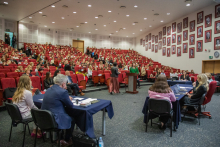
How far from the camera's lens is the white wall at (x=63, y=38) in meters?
14.8

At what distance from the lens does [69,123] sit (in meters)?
2.08

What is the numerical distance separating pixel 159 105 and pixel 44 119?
188 cm

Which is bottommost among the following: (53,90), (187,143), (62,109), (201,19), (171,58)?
(187,143)

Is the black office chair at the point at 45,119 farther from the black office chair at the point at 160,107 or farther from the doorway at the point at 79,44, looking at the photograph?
the doorway at the point at 79,44

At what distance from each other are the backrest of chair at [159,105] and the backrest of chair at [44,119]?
1.67 m

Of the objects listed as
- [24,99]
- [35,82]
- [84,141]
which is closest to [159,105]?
[84,141]

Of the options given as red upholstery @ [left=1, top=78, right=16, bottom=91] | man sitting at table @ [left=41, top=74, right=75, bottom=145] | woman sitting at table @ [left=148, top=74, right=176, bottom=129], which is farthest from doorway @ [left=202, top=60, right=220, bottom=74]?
red upholstery @ [left=1, top=78, right=16, bottom=91]

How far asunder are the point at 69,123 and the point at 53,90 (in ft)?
1.68

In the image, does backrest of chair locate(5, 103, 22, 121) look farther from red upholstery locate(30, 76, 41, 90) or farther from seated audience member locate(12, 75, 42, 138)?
red upholstery locate(30, 76, 41, 90)

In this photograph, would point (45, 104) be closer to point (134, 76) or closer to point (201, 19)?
point (134, 76)

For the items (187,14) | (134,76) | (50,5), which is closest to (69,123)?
(134,76)

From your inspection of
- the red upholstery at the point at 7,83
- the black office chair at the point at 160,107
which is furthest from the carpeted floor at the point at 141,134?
the red upholstery at the point at 7,83

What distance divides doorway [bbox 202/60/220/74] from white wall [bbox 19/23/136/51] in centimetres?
1133

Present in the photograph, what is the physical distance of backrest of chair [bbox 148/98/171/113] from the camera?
258 cm
